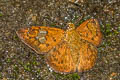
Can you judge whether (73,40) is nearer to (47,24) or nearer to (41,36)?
(41,36)

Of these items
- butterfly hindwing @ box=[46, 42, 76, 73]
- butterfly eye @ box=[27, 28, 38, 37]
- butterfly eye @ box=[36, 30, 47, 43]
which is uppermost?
butterfly eye @ box=[27, 28, 38, 37]

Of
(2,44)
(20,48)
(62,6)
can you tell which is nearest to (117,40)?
(62,6)

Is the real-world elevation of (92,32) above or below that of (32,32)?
below

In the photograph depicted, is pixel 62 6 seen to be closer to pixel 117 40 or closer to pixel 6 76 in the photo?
pixel 117 40

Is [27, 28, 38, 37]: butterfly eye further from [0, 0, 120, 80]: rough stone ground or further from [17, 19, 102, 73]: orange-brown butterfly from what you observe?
[0, 0, 120, 80]: rough stone ground

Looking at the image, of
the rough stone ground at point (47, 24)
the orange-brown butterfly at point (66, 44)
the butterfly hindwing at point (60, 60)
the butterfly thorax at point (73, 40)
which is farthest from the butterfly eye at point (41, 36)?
the rough stone ground at point (47, 24)

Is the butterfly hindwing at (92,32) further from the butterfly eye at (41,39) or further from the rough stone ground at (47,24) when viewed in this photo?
the butterfly eye at (41,39)

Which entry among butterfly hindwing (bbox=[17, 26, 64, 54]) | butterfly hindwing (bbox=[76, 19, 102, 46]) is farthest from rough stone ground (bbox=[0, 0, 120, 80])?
butterfly hindwing (bbox=[17, 26, 64, 54])

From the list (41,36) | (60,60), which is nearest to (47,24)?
(41,36)
